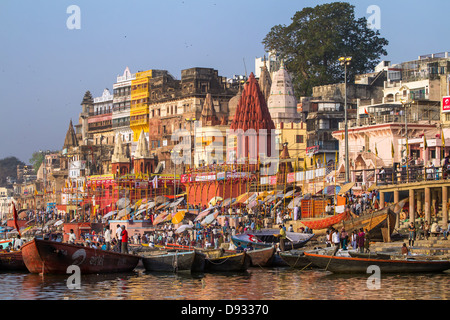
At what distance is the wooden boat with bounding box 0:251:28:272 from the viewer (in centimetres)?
3031

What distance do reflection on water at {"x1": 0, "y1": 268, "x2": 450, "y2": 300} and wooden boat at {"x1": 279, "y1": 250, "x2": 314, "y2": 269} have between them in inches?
16.7

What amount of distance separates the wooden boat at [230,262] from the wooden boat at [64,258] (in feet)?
10.1

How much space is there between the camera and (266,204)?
46.5m

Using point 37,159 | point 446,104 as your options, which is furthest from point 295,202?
point 37,159

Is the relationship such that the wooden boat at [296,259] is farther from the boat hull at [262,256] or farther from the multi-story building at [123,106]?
the multi-story building at [123,106]

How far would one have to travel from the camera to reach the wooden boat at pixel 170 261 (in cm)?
→ 2797

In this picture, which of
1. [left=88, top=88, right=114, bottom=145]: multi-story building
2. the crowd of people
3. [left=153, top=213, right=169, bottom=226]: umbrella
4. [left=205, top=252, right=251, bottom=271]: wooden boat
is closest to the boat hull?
[left=205, top=252, right=251, bottom=271]: wooden boat

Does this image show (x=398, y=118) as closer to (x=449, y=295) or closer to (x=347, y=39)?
(x=449, y=295)

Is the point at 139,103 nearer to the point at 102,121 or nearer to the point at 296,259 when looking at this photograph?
the point at 102,121

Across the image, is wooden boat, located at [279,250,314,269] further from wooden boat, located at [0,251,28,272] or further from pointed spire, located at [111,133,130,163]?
pointed spire, located at [111,133,130,163]

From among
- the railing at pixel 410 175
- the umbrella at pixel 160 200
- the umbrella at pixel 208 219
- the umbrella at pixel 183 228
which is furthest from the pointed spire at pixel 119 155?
the railing at pixel 410 175

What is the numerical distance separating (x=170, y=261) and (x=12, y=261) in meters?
6.37

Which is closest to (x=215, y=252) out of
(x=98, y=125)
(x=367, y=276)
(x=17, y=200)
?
(x=367, y=276)

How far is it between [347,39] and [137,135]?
1043 inches
